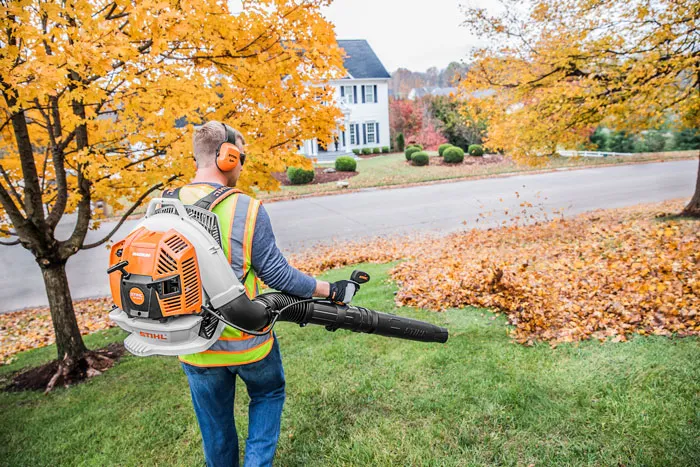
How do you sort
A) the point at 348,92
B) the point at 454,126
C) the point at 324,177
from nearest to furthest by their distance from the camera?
the point at 324,177
the point at 454,126
the point at 348,92

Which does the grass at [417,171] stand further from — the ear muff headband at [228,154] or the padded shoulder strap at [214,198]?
the padded shoulder strap at [214,198]

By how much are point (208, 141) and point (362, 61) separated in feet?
116

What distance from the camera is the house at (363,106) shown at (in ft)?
110

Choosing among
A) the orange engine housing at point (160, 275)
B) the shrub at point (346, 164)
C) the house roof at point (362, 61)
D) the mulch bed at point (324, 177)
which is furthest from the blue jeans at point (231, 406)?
the house roof at point (362, 61)

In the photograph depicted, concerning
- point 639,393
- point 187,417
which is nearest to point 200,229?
point 187,417

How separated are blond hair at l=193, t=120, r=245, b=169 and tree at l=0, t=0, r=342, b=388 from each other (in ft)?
6.65

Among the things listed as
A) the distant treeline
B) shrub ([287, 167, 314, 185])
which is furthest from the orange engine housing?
the distant treeline

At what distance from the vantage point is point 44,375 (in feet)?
15.3

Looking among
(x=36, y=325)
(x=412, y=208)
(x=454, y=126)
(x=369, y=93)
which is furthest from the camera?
(x=369, y=93)

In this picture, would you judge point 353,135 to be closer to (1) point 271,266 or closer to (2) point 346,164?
(2) point 346,164

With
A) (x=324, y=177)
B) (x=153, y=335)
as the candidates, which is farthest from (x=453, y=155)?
(x=153, y=335)

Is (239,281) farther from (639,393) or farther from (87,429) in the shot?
(639,393)

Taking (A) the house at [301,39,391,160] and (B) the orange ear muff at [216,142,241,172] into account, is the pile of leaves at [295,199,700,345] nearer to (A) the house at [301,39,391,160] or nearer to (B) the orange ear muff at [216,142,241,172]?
(B) the orange ear muff at [216,142,241,172]

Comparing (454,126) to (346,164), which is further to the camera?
(454,126)
